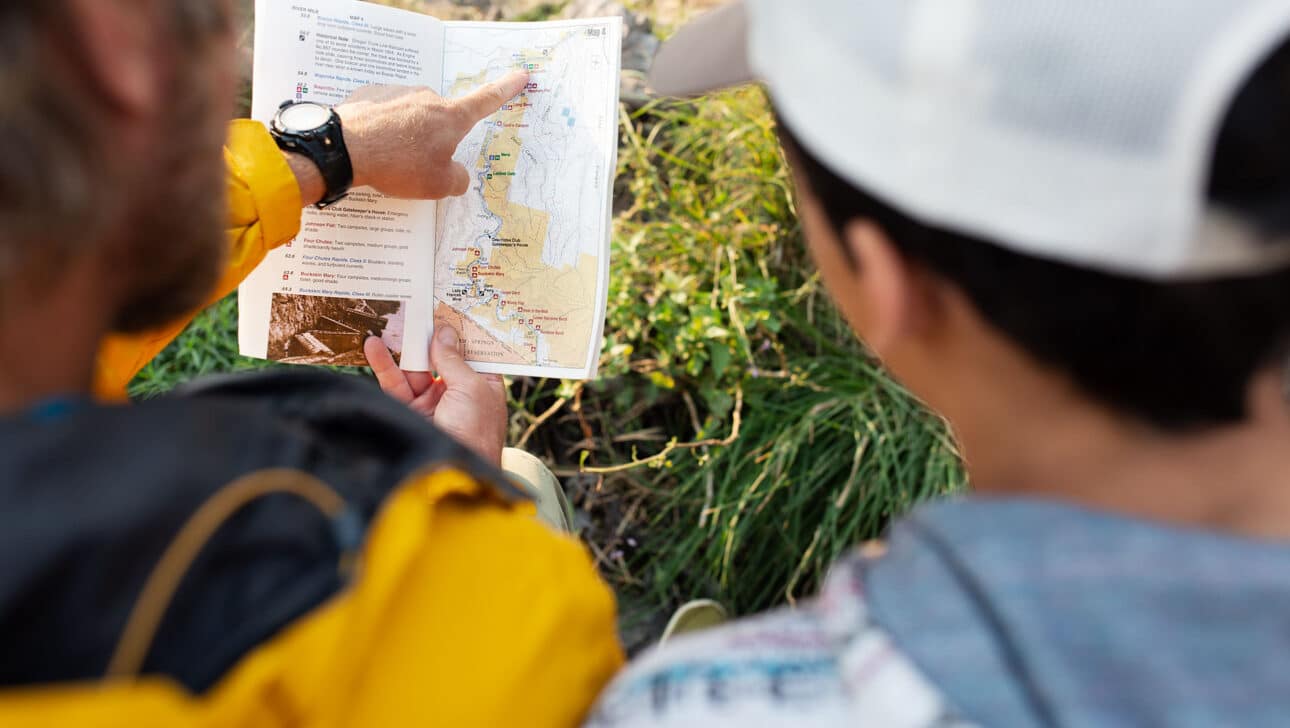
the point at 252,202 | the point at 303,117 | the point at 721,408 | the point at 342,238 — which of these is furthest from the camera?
the point at 721,408

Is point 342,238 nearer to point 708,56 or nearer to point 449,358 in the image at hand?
point 449,358

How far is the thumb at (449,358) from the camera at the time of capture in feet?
5.57

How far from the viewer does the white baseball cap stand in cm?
58

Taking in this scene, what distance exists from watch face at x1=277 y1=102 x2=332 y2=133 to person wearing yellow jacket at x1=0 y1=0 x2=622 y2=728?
0.74m

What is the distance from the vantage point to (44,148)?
1.95ft

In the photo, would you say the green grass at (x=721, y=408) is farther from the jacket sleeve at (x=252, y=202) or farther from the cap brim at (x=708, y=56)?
the cap brim at (x=708, y=56)

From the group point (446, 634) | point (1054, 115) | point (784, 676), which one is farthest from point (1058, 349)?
point (446, 634)

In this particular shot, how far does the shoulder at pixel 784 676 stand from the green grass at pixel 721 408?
124 centimetres

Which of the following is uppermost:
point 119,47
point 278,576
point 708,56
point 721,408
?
point 708,56

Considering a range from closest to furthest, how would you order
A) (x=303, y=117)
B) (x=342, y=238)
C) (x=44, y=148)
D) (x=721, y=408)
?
1. (x=44, y=148)
2. (x=303, y=117)
3. (x=342, y=238)
4. (x=721, y=408)

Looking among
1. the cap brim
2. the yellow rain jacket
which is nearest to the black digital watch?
the cap brim

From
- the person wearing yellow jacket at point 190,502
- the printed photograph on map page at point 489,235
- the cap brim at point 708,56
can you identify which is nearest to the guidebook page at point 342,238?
the printed photograph on map page at point 489,235

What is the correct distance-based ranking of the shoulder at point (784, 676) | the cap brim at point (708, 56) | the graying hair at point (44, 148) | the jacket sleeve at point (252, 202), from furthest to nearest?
the jacket sleeve at point (252, 202), the cap brim at point (708, 56), the shoulder at point (784, 676), the graying hair at point (44, 148)

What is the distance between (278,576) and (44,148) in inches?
12.2
